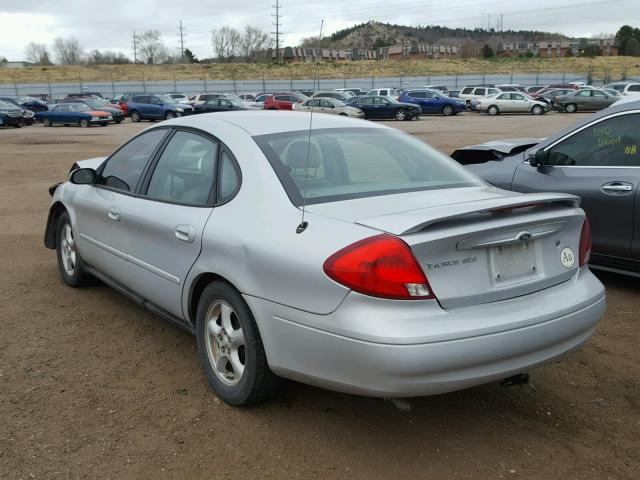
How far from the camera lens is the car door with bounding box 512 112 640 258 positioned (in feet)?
16.8

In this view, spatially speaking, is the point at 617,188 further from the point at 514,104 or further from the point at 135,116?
the point at 135,116

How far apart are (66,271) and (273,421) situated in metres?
3.10

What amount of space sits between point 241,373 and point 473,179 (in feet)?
5.75

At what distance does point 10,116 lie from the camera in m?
33.2

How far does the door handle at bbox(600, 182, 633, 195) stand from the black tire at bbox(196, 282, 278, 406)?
3457mm

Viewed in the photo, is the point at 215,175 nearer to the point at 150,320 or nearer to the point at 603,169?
the point at 150,320

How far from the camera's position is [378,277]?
263 centimetres

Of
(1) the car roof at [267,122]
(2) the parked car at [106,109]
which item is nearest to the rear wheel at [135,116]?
(2) the parked car at [106,109]

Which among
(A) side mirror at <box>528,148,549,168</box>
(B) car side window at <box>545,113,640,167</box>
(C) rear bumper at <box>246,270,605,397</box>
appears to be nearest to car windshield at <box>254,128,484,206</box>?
(C) rear bumper at <box>246,270,605,397</box>

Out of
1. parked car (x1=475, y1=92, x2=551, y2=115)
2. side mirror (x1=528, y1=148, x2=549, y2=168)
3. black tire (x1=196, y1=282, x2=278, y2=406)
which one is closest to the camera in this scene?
black tire (x1=196, y1=282, x2=278, y2=406)

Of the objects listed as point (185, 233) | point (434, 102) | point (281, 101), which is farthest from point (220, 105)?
point (185, 233)

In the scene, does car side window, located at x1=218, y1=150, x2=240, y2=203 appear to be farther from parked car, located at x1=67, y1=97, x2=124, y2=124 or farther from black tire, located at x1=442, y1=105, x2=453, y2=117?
black tire, located at x1=442, y1=105, x2=453, y2=117

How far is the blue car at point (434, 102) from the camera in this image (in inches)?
1581

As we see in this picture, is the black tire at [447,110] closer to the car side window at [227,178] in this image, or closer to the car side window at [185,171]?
the car side window at [185,171]
